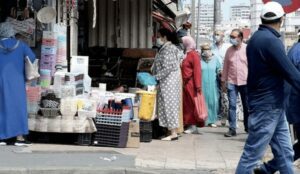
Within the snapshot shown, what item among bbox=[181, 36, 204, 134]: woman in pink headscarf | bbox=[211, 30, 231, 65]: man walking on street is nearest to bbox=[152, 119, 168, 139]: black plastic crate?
bbox=[181, 36, 204, 134]: woman in pink headscarf

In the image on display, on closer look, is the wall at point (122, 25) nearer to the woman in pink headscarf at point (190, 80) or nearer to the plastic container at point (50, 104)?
the woman in pink headscarf at point (190, 80)

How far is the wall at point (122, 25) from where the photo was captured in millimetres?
14000

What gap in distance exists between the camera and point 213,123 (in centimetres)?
1366

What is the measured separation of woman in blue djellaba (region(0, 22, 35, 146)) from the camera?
372 inches

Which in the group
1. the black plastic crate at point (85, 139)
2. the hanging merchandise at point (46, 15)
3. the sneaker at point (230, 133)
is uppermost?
the hanging merchandise at point (46, 15)

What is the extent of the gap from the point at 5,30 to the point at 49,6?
921 mm

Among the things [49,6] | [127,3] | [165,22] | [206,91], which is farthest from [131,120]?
[165,22]

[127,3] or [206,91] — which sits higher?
[127,3]

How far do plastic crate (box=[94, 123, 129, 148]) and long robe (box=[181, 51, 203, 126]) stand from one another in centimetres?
203

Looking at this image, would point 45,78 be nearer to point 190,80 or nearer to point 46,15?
point 46,15

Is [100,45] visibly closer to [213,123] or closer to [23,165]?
[213,123]

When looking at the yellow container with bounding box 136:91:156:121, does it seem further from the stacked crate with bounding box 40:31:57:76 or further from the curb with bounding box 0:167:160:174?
the curb with bounding box 0:167:160:174

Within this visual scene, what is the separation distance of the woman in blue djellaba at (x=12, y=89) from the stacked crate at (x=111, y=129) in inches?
42.0

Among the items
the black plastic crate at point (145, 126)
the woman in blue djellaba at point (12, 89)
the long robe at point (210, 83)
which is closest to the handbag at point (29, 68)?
the woman in blue djellaba at point (12, 89)
